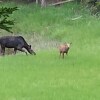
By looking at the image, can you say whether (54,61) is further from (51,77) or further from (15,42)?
(15,42)

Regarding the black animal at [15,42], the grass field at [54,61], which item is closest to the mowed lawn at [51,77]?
the grass field at [54,61]

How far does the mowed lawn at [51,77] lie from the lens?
30.2ft

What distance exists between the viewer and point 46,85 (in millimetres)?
10250

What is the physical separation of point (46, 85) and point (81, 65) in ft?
10.8

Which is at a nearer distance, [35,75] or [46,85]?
[46,85]

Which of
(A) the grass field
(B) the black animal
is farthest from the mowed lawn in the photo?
(B) the black animal

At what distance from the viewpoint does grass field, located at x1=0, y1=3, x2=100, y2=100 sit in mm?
9525

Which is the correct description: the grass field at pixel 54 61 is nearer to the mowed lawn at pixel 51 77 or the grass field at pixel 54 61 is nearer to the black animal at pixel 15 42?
the mowed lawn at pixel 51 77

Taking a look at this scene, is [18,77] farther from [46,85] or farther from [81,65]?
[81,65]

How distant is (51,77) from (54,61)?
2.78m

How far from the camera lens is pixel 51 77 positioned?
1139cm

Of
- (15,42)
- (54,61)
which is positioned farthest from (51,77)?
(15,42)

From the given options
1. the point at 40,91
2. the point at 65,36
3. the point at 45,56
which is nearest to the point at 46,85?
the point at 40,91

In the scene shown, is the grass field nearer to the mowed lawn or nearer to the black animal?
the mowed lawn
